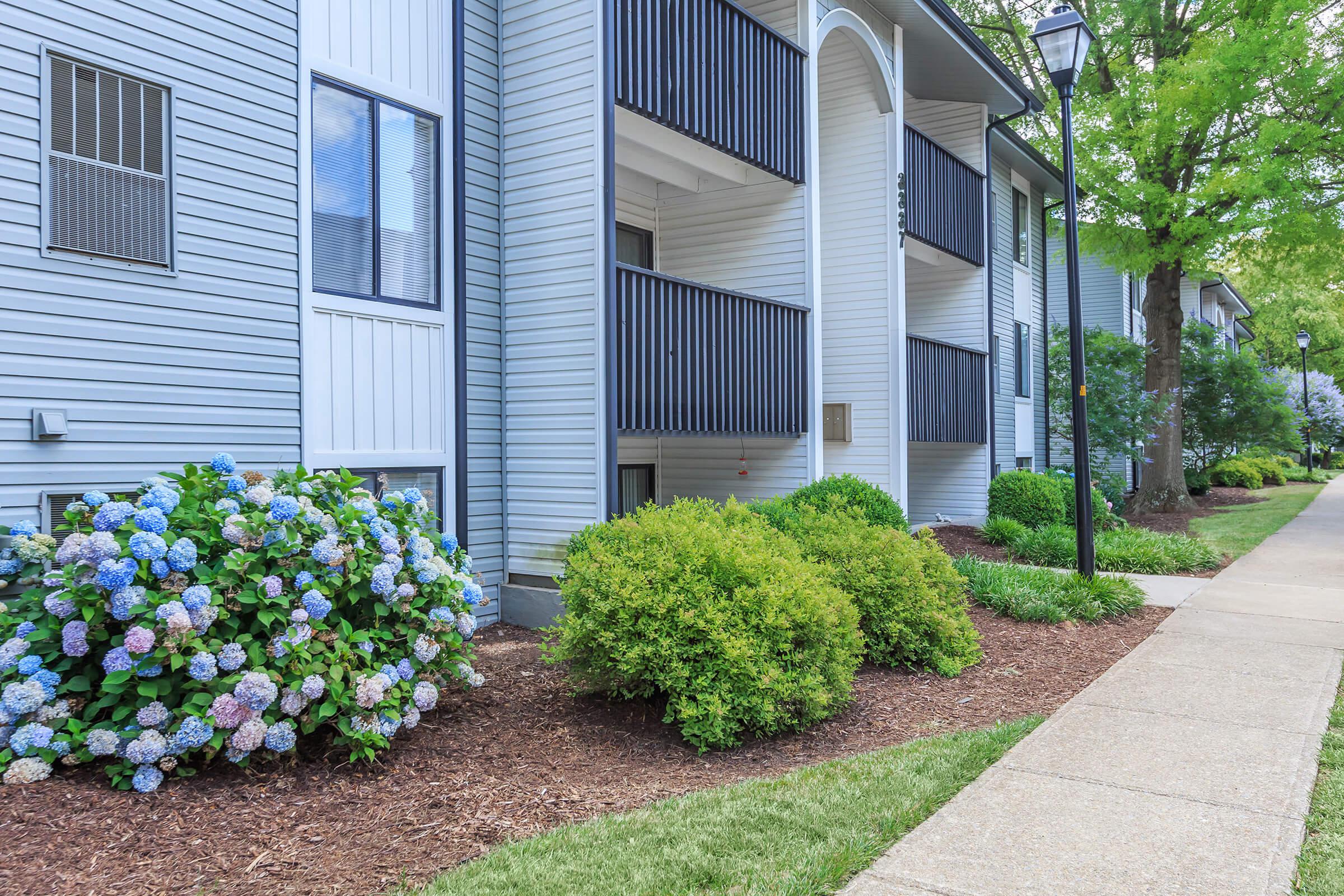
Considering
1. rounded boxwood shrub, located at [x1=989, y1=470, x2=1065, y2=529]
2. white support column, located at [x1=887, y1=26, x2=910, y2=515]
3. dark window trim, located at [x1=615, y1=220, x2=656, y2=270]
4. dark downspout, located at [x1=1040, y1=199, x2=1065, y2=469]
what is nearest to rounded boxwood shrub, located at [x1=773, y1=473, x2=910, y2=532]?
white support column, located at [x1=887, y1=26, x2=910, y2=515]

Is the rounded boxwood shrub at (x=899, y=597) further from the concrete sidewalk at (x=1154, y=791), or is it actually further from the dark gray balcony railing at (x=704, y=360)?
the dark gray balcony railing at (x=704, y=360)

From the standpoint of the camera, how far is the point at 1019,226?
19.5 meters

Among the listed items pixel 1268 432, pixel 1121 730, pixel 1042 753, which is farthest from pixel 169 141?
pixel 1268 432

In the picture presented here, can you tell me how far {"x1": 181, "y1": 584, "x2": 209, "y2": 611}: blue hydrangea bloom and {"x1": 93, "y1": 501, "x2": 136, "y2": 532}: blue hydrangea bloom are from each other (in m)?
0.46

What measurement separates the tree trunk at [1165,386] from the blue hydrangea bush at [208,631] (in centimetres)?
1855

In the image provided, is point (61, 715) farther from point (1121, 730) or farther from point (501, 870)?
point (1121, 730)

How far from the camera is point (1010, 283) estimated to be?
1855cm

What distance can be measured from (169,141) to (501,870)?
5016mm

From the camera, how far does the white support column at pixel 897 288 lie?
12414 millimetres

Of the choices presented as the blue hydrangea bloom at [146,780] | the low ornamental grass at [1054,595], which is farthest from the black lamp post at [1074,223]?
the blue hydrangea bloom at [146,780]

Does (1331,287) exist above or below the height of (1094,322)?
above

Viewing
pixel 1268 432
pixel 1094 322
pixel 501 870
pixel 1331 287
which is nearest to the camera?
pixel 501 870

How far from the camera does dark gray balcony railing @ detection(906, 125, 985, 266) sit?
511 inches

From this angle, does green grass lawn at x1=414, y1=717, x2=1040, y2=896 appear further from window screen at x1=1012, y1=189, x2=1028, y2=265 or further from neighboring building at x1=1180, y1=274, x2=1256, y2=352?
neighboring building at x1=1180, y1=274, x2=1256, y2=352
